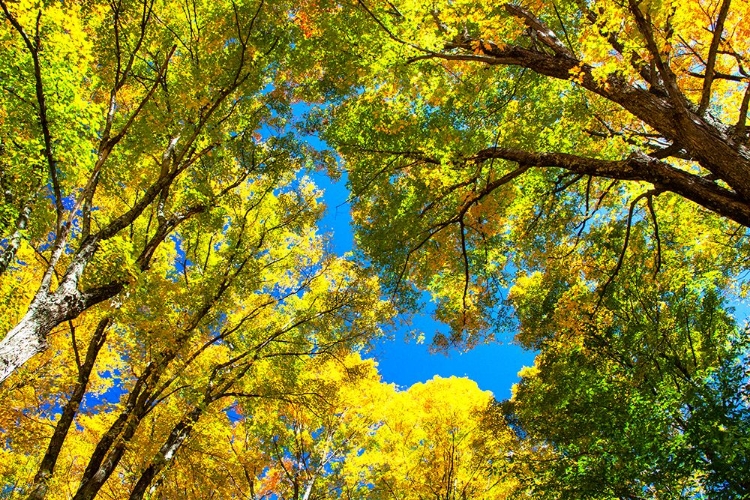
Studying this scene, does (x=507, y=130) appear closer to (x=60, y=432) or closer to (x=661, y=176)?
(x=661, y=176)

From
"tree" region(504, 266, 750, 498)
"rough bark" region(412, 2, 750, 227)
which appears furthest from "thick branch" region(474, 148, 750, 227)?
"tree" region(504, 266, 750, 498)

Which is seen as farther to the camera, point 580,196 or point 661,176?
point 580,196

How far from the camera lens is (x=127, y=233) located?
277 inches

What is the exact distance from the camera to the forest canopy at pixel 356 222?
164 inches

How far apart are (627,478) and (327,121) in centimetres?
710

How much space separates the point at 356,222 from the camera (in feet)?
26.6

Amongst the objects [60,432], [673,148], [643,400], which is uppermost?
[673,148]

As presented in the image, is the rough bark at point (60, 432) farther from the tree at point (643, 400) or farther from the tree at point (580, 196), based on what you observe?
the tree at point (643, 400)

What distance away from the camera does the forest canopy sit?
416cm

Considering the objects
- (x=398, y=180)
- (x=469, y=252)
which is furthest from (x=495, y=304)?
(x=398, y=180)

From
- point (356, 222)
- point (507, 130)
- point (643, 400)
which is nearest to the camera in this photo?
point (643, 400)

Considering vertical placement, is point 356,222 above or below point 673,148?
above

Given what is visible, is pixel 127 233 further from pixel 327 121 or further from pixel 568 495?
pixel 568 495

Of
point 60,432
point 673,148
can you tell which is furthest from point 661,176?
point 60,432
